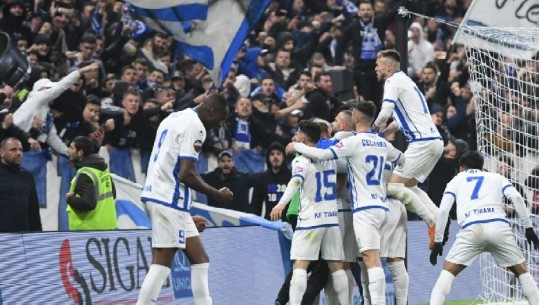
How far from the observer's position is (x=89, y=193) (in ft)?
46.9

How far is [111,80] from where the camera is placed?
62.7ft

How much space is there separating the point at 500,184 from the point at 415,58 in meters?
13.4

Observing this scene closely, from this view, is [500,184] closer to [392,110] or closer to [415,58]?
[392,110]

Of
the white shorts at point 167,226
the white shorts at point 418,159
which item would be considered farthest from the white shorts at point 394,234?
the white shorts at point 167,226

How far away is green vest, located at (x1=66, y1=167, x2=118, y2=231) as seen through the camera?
14.5 metres

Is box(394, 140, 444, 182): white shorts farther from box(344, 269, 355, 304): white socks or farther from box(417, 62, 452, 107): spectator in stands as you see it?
box(417, 62, 452, 107): spectator in stands

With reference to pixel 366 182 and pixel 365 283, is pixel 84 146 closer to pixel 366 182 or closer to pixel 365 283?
pixel 366 182

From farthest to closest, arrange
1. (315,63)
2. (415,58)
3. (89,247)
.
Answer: (415,58)
(315,63)
(89,247)

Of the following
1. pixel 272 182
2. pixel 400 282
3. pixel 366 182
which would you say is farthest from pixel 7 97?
pixel 400 282

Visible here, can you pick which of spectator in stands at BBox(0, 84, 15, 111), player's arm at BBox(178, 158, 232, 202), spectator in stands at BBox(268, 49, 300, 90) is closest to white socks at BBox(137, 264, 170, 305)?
player's arm at BBox(178, 158, 232, 202)

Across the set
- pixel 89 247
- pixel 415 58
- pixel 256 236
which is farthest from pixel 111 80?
pixel 415 58

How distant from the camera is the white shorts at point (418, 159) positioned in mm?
14242

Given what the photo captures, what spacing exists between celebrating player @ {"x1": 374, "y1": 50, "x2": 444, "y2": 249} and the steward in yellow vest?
3.34m

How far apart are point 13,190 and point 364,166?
422cm
